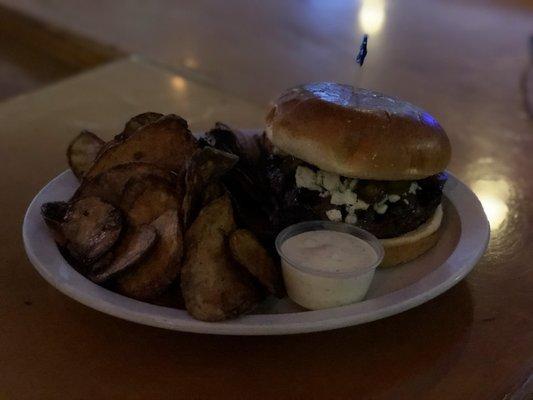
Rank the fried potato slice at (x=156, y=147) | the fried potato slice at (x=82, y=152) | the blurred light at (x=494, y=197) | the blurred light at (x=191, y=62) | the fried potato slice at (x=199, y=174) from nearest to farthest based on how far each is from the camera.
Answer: the fried potato slice at (x=199, y=174) → the fried potato slice at (x=156, y=147) → the fried potato slice at (x=82, y=152) → the blurred light at (x=494, y=197) → the blurred light at (x=191, y=62)

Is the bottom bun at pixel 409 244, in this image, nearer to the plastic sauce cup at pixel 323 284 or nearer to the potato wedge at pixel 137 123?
the plastic sauce cup at pixel 323 284

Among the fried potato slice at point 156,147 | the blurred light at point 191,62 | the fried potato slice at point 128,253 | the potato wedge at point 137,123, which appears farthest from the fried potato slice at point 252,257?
the blurred light at point 191,62

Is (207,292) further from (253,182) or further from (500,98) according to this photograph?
(500,98)

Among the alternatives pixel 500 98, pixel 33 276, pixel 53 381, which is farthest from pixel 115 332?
pixel 500 98

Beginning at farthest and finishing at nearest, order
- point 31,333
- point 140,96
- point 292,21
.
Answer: point 292,21
point 140,96
point 31,333

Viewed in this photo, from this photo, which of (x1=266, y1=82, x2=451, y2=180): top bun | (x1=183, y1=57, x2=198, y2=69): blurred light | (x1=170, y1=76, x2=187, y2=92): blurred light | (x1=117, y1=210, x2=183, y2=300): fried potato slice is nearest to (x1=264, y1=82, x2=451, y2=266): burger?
(x1=266, y1=82, x2=451, y2=180): top bun

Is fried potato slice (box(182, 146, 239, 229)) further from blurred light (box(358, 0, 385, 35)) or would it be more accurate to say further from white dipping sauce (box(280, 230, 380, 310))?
blurred light (box(358, 0, 385, 35))

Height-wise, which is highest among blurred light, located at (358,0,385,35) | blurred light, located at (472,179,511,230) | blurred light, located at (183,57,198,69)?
blurred light, located at (358,0,385,35)
